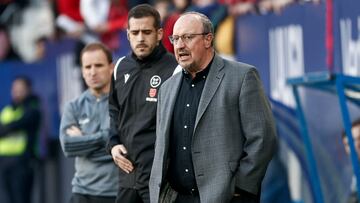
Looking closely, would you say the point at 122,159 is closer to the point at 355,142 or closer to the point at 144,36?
the point at 144,36

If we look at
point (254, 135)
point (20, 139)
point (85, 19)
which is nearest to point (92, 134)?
point (254, 135)

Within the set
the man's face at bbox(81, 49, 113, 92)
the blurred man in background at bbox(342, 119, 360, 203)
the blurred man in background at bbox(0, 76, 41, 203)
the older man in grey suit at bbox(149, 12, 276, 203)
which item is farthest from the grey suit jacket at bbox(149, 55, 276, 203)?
the blurred man in background at bbox(0, 76, 41, 203)

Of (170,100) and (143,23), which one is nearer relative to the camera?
(170,100)

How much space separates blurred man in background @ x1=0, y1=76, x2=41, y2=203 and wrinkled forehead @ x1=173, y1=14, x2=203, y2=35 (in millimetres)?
8334

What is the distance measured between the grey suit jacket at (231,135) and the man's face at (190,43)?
0.13 metres

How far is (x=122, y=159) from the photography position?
6.70 m

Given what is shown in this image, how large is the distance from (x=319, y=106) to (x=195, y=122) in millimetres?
2996

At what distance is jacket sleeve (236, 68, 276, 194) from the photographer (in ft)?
18.9

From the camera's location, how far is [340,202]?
8.23m

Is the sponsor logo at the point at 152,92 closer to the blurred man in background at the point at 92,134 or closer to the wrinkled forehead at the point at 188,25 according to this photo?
the wrinkled forehead at the point at 188,25

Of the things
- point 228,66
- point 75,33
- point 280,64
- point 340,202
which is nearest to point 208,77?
point 228,66

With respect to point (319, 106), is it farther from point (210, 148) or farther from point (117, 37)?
point (117, 37)

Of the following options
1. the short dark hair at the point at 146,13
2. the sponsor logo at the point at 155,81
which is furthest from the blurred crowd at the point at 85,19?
the sponsor logo at the point at 155,81

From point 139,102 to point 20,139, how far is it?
7611 millimetres
